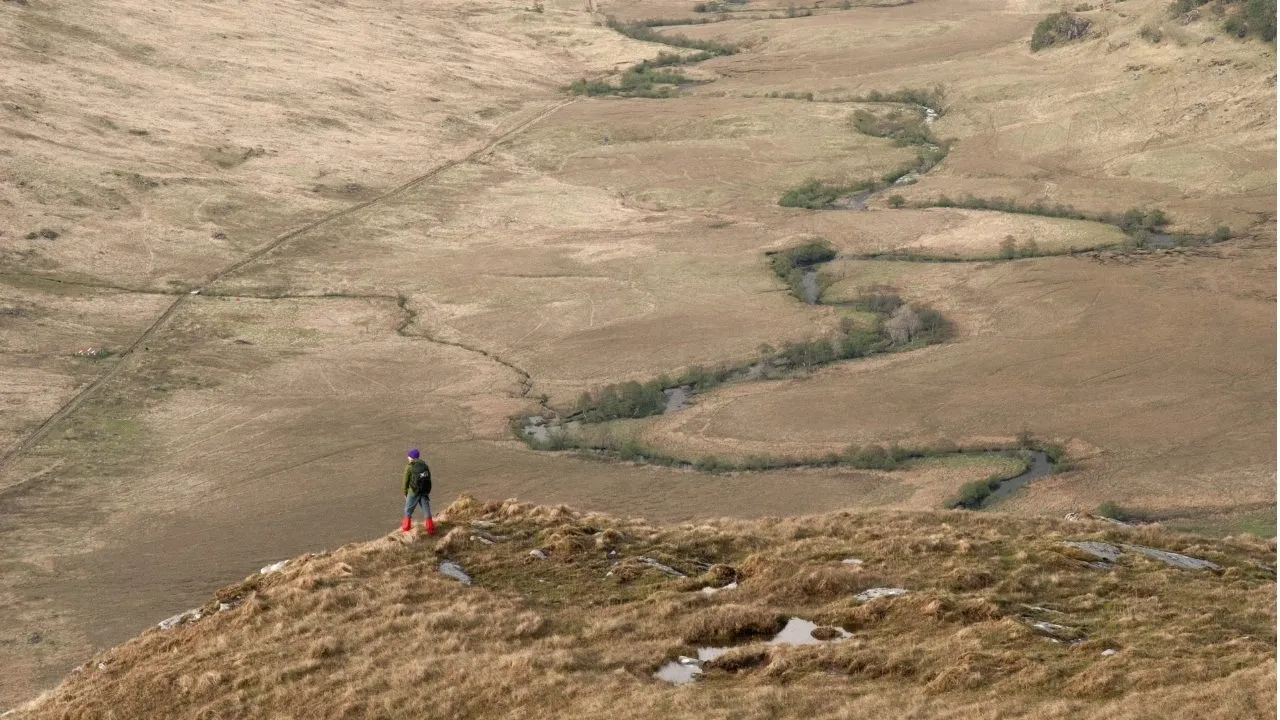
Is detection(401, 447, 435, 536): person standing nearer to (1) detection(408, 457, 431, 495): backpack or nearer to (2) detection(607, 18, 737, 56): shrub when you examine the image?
(1) detection(408, 457, 431, 495): backpack

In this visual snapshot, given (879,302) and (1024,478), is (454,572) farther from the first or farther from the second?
(879,302)

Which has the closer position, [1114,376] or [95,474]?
[95,474]

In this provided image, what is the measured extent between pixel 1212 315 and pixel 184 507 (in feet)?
182

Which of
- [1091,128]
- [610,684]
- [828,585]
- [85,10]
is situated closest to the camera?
[610,684]

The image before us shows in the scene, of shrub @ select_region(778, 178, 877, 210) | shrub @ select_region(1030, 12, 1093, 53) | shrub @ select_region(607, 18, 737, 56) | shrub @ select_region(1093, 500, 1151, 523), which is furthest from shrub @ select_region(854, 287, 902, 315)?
shrub @ select_region(607, 18, 737, 56)

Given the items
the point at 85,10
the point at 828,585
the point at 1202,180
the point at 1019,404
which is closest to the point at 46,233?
the point at 85,10

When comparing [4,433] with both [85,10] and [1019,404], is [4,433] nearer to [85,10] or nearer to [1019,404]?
[1019,404]

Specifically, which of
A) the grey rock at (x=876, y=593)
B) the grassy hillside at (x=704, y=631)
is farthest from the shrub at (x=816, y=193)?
the grey rock at (x=876, y=593)

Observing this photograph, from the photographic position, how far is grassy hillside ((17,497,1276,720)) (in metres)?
22.4

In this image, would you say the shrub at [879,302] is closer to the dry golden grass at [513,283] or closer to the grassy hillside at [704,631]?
the dry golden grass at [513,283]

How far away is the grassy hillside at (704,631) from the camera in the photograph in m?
22.4

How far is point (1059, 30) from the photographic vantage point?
5984 inches

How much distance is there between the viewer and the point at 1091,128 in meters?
127

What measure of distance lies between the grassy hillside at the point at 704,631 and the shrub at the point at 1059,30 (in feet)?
409
